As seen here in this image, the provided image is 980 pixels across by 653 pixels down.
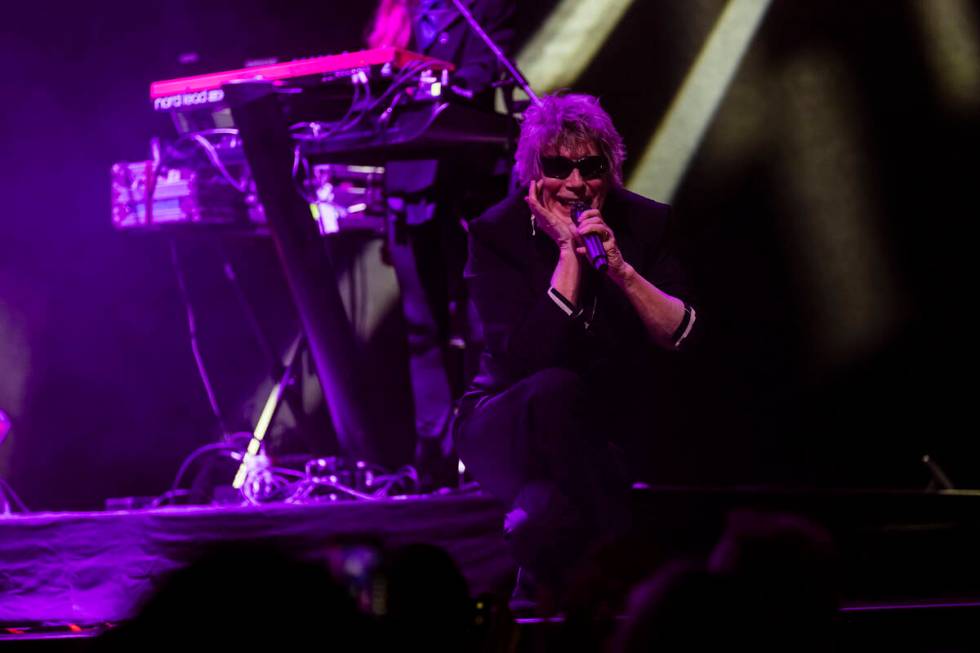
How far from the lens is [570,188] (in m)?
2.58

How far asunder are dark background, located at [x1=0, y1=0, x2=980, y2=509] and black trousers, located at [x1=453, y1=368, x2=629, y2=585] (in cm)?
218

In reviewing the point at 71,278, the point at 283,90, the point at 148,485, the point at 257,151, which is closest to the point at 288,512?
the point at 257,151

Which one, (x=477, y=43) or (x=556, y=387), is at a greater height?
(x=477, y=43)

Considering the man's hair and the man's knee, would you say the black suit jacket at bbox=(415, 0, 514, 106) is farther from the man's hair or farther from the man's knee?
the man's knee

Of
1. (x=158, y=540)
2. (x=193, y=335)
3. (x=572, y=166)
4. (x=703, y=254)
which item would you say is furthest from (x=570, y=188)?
(x=193, y=335)

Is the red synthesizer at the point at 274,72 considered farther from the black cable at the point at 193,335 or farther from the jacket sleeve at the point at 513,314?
the jacket sleeve at the point at 513,314

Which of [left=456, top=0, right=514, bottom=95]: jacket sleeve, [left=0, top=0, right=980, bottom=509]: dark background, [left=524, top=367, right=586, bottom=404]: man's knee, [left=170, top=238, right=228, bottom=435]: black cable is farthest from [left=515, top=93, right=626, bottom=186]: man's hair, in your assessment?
[left=170, top=238, right=228, bottom=435]: black cable

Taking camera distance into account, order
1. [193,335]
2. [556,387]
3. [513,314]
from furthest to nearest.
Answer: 1. [193,335]
2. [513,314]
3. [556,387]

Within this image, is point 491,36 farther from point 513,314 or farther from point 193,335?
point 193,335

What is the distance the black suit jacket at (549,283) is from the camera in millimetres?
2604

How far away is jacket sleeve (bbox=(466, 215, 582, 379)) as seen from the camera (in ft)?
8.23

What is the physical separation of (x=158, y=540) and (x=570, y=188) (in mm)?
1515

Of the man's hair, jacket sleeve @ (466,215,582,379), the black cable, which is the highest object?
the man's hair

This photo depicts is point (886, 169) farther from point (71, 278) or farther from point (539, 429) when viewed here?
point (71, 278)
